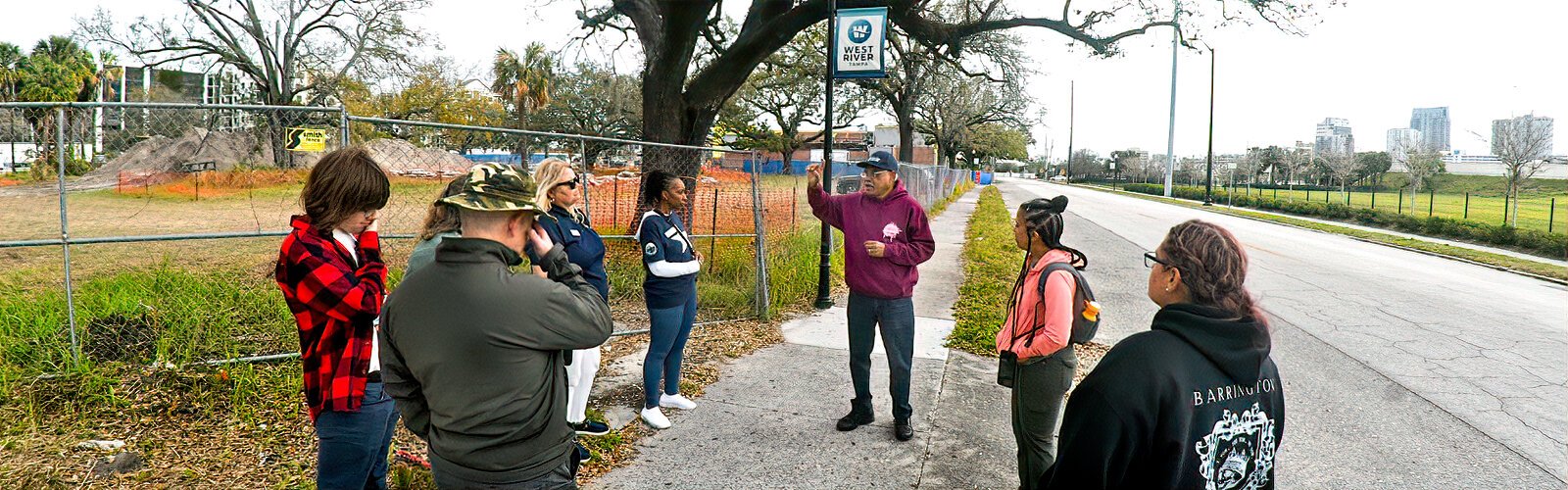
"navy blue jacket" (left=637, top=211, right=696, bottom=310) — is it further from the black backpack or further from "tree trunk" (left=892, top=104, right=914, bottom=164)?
"tree trunk" (left=892, top=104, right=914, bottom=164)

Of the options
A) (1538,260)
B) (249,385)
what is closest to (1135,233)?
(1538,260)

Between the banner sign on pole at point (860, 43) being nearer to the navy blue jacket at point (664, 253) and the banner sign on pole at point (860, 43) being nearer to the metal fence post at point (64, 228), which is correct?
the navy blue jacket at point (664, 253)

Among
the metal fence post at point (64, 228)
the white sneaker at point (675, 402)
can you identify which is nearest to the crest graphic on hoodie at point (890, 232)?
the white sneaker at point (675, 402)

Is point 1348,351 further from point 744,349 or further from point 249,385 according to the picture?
point 249,385

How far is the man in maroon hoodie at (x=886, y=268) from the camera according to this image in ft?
14.5

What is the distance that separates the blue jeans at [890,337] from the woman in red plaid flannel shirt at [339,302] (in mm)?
2559

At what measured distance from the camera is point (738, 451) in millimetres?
4359

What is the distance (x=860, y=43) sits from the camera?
342 inches

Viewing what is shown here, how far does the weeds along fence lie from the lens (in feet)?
15.5

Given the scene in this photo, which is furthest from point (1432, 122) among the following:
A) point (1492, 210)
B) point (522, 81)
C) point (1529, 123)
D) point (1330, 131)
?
point (522, 81)

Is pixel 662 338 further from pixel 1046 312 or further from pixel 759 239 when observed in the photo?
pixel 759 239

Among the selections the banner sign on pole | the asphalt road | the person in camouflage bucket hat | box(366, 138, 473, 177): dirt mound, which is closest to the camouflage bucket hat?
the person in camouflage bucket hat

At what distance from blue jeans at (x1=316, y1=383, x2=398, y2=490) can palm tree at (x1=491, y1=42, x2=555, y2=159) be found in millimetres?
47751

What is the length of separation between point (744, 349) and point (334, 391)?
418 centimetres
